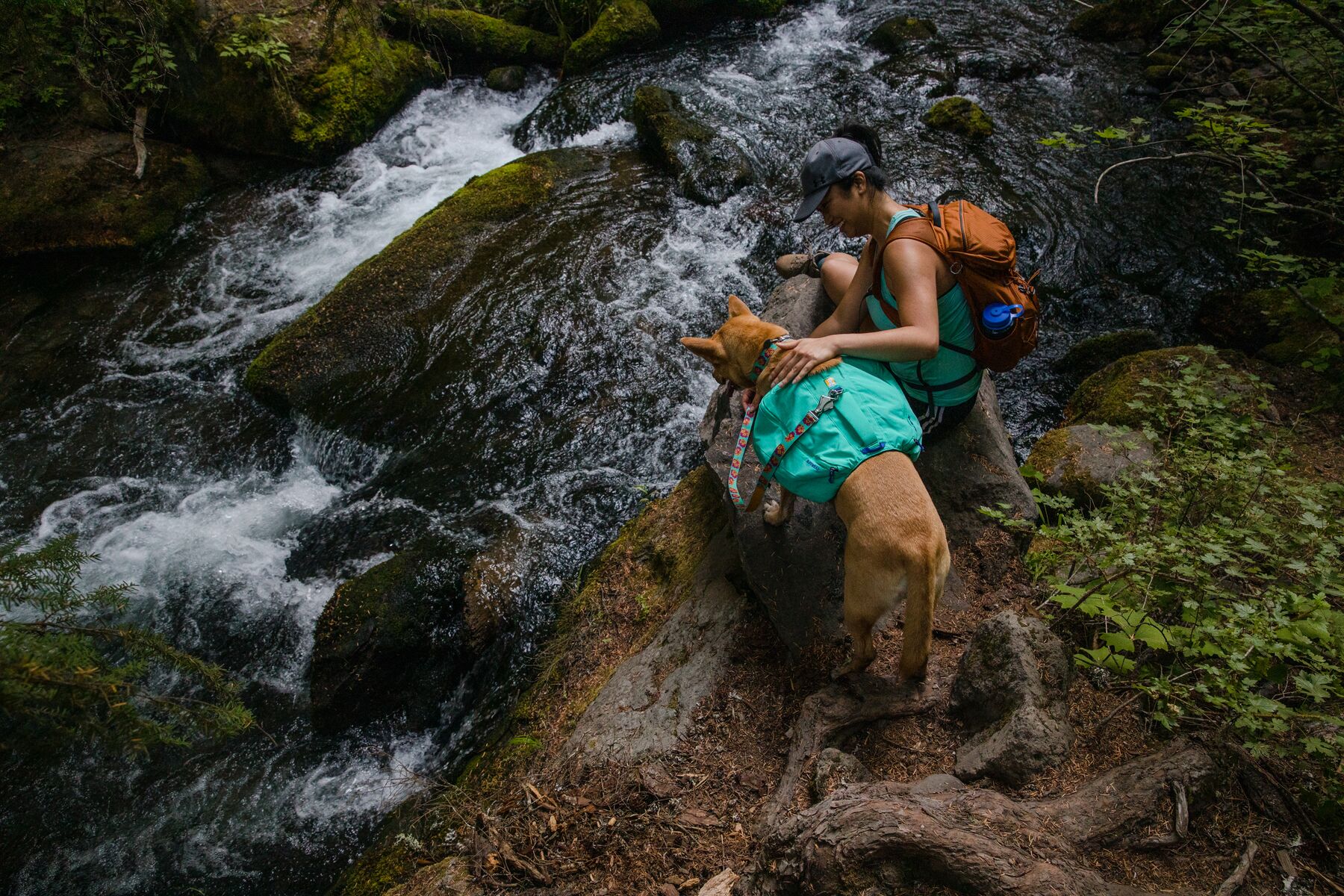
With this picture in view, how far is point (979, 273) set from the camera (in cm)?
314

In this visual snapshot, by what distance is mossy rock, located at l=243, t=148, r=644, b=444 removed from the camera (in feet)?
21.1

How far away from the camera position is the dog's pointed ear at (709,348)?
142 inches

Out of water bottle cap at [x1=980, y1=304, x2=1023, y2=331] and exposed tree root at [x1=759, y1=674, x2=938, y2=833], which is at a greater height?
water bottle cap at [x1=980, y1=304, x2=1023, y2=331]

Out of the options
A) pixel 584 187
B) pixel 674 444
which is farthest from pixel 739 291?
pixel 584 187

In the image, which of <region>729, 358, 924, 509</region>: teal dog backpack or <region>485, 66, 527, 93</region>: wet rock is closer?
<region>729, 358, 924, 509</region>: teal dog backpack

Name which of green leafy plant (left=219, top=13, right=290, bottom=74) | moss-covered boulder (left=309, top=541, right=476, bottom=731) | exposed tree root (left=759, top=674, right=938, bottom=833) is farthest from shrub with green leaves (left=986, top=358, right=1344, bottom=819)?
green leafy plant (left=219, top=13, right=290, bottom=74)

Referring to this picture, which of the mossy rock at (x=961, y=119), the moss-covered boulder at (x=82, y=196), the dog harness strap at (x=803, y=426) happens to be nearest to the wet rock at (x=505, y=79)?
the moss-covered boulder at (x=82, y=196)

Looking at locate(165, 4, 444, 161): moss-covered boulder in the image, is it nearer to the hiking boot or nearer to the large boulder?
the hiking boot

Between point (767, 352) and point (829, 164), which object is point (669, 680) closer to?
point (767, 352)

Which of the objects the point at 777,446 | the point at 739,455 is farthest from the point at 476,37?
the point at 777,446

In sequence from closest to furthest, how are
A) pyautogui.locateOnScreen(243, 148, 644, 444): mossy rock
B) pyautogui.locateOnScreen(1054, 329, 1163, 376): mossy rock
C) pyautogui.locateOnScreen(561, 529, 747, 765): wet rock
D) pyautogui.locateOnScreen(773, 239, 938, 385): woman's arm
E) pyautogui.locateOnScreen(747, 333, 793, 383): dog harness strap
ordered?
pyautogui.locateOnScreen(773, 239, 938, 385): woman's arm < pyautogui.locateOnScreen(747, 333, 793, 383): dog harness strap < pyautogui.locateOnScreen(561, 529, 747, 765): wet rock < pyautogui.locateOnScreen(1054, 329, 1163, 376): mossy rock < pyautogui.locateOnScreen(243, 148, 644, 444): mossy rock

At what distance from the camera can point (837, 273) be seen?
4.18m

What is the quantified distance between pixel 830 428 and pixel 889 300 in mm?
879

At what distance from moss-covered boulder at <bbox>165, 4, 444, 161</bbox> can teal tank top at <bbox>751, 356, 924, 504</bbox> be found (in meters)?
9.70
